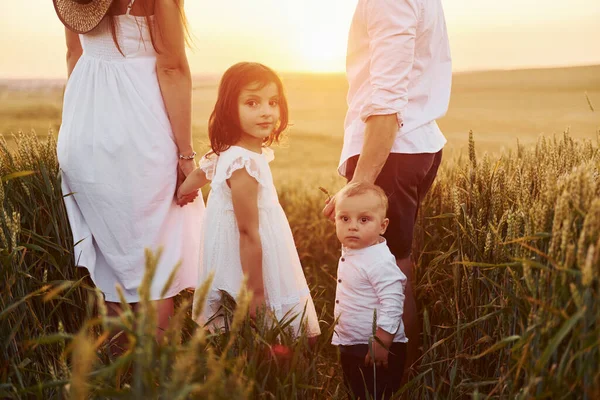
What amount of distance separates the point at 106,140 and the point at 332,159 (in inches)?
233

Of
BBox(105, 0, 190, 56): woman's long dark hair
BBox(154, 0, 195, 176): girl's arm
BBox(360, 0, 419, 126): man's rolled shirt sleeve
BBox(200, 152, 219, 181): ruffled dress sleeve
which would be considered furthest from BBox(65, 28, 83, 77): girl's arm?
BBox(360, 0, 419, 126): man's rolled shirt sleeve

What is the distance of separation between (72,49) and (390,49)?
1.67 metres

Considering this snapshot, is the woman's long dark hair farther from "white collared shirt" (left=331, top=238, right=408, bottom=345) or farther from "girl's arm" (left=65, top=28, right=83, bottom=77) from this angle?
"white collared shirt" (left=331, top=238, right=408, bottom=345)

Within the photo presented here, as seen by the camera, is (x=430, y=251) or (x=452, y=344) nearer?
(x=452, y=344)

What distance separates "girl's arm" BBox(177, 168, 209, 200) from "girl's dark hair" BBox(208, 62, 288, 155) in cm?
14

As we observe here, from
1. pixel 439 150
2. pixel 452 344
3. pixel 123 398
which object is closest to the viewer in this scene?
pixel 123 398

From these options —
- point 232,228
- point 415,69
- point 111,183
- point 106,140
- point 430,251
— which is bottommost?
point 430,251

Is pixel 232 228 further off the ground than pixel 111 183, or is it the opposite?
pixel 111 183

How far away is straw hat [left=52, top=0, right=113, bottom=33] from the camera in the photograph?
8.56ft

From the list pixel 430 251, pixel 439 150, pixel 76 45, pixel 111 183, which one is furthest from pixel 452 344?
pixel 76 45

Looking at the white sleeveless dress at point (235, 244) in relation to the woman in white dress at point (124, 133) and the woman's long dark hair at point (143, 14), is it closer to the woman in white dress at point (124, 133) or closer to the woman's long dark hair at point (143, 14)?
the woman in white dress at point (124, 133)

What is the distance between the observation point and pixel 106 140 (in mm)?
2682

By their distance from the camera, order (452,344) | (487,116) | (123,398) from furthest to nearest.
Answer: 1. (487,116)
2. (452,344)
3. (123,398)

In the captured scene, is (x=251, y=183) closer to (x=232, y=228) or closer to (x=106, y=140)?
(x=232, y=228)
